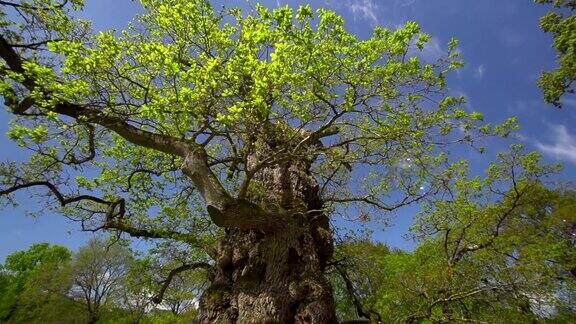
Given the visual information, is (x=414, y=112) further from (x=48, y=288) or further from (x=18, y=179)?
(x=48, y=288)

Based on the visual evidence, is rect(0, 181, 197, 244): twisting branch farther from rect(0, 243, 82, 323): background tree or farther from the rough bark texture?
rect(0, 243, 82, 323): background tree

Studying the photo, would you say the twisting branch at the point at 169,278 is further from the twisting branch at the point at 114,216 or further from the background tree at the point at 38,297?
Result: the background tree at the point at 38,297

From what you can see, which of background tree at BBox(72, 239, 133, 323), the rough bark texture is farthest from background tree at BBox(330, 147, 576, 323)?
background tree at BBox(72, 239, 133, 323)

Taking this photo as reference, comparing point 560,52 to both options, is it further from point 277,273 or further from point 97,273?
point 97,273

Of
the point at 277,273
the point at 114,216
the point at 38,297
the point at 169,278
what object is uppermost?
Answer: the point at 38,297

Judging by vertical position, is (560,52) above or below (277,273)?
above

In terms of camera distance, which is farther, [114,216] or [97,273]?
[97,273]

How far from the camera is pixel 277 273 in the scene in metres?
7.56

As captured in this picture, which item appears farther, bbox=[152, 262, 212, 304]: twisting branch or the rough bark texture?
bbox=[152, 262, 212, 304]: twisting branch

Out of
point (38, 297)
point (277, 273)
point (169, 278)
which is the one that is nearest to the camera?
point (277, 273)

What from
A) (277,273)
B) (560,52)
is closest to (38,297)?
(277,273)

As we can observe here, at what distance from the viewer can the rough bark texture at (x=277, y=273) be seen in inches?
278

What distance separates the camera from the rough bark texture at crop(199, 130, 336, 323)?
278 inches

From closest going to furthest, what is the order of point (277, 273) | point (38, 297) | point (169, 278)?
point (277, 273) → point (169, 278) → point (38, 297)
